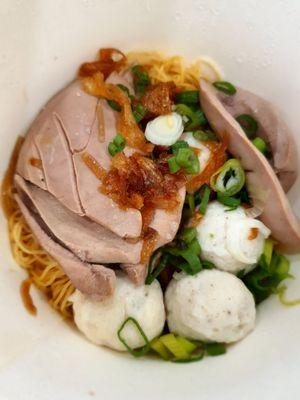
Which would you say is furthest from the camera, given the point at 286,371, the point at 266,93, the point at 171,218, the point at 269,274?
the point at 266,93

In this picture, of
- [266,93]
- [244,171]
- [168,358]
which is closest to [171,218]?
[244,171]

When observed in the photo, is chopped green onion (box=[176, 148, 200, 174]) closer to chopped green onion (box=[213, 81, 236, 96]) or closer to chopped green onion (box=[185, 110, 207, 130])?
chopped green onion (box=[185, 110, 207, 130])

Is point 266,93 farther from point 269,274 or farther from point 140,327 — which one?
point 140,327

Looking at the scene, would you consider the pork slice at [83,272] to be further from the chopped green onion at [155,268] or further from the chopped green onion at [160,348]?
the chopped green onion at [160,348]

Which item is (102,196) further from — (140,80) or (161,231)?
(140,80)

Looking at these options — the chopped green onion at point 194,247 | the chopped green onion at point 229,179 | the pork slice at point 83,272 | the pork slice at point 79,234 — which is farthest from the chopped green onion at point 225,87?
the pork slice at point 83,272

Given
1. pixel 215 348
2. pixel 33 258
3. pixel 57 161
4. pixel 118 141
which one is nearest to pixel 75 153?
pixel 57 161
